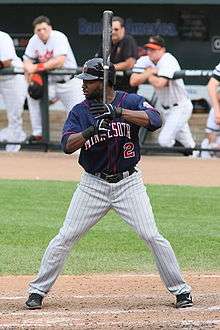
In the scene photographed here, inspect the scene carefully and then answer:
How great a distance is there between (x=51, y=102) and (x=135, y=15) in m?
3.53

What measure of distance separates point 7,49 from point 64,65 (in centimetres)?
90

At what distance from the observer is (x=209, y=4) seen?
17641 millimetres

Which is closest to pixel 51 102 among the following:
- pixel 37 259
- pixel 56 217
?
pixel 56 217

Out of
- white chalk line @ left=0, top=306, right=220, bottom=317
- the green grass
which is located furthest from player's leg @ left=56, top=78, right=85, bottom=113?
white chalk line @ left=0, top=306, right=220, bottom=317

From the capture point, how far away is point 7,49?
52.3 feet

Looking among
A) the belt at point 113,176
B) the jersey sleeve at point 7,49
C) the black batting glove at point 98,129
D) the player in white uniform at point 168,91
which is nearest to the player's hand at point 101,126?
the black batting glove at point 98,129

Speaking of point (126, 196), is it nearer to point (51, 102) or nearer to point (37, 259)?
Answer: point (37, 259)

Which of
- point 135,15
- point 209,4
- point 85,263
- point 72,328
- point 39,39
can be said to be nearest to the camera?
point 72,328

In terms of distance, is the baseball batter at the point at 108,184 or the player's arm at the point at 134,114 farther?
the baseball batter at the point at 108,184

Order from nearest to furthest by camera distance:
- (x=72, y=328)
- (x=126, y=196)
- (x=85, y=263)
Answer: (x=72, y=328) < (x=126, y=196) < (x=85, y=263)

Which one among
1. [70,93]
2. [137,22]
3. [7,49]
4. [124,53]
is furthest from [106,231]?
[137,22]

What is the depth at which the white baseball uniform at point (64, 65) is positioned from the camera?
615 inches

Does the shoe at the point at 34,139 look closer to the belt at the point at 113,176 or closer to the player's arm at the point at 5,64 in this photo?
the player's arm at the point at 5,64

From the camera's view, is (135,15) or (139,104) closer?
(139,104)
